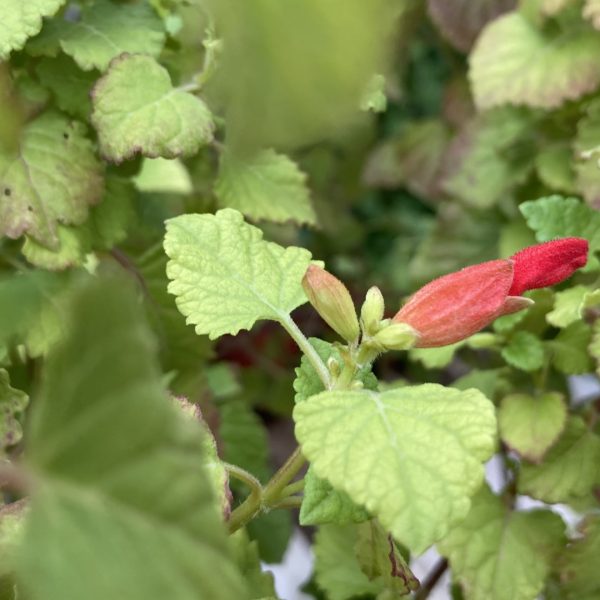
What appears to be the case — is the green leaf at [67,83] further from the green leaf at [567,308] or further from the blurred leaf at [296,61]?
the blurred leaf at [296,61]

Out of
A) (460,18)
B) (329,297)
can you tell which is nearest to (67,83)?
(329,297)

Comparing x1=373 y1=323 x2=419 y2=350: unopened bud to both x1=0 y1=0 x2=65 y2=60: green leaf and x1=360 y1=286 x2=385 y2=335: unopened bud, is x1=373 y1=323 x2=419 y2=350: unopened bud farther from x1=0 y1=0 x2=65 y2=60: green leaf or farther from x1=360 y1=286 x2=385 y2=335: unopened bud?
x1=0 y1=0 x2=65 y2=60: green leaf

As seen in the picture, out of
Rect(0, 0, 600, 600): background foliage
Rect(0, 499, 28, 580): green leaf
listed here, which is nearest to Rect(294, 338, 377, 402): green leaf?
Rect(0, 0, 600, 600): background foliage

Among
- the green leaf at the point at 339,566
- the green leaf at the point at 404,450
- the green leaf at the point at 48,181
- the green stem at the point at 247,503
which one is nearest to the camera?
the green leaf at the point at 404,450

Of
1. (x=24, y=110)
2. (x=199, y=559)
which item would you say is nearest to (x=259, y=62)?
(x=199, y=559)

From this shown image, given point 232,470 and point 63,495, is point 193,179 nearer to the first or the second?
point 232,470

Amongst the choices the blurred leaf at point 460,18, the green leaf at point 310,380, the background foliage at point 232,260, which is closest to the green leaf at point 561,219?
the background foliage at point 232,260

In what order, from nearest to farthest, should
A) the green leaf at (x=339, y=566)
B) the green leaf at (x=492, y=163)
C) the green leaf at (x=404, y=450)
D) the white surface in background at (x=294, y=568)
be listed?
the green leaf at (x=404, y=450) → the green leaf at (x=339, y=566) → the green leaf at (x=492, y=163) → the white surface in background at (x=294, y=568)
